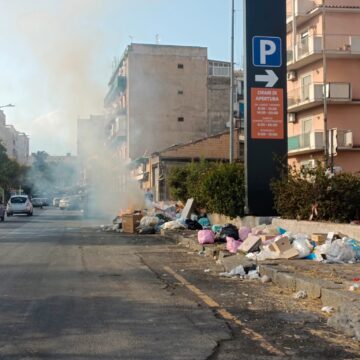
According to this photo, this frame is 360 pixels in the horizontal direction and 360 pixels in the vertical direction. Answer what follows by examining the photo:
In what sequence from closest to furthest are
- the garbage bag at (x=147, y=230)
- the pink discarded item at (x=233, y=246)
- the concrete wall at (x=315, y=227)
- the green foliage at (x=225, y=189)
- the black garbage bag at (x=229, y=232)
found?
the concrete wall at (x=315, y=227)
the pink discarded item at (x=233, y=246)
the black garbage bag at (x=229, y=232)
the green foliage at (x=225, y=189)
the garbage bag at (x=147, y=230)

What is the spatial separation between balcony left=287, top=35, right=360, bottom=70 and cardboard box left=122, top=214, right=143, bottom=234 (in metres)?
16.0

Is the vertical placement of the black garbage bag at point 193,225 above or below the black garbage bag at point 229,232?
below

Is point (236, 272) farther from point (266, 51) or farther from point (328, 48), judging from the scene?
point (328, 48)

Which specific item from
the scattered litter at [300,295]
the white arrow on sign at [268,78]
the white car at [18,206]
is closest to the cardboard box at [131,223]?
the white arrow on sign at [268,78]

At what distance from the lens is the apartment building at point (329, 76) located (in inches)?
1261

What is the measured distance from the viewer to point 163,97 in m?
51.1

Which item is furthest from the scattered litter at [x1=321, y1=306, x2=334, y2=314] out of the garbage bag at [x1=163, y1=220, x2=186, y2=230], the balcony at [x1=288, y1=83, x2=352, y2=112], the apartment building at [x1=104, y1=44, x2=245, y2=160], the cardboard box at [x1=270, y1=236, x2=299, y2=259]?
the apartment building at [x1=104, y1=44, x2=245, y2=160]

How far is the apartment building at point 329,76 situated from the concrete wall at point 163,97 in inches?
709

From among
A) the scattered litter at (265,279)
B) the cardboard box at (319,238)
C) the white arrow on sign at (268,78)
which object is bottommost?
the scattered litter at (265,279)

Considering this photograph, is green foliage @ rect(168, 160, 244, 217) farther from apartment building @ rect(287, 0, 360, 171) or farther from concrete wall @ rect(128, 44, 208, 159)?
concrete wall @ rect(128, 44, 208, 159)

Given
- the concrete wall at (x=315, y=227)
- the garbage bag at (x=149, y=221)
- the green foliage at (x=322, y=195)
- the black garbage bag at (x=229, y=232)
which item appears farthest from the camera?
the garbage bag at (x=149, y=221)

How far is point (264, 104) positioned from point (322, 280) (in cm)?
993

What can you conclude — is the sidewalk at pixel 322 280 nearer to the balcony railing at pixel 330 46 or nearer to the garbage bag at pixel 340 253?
the garbage bag at pixel 340 253

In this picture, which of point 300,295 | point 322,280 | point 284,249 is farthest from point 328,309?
point 284,249
